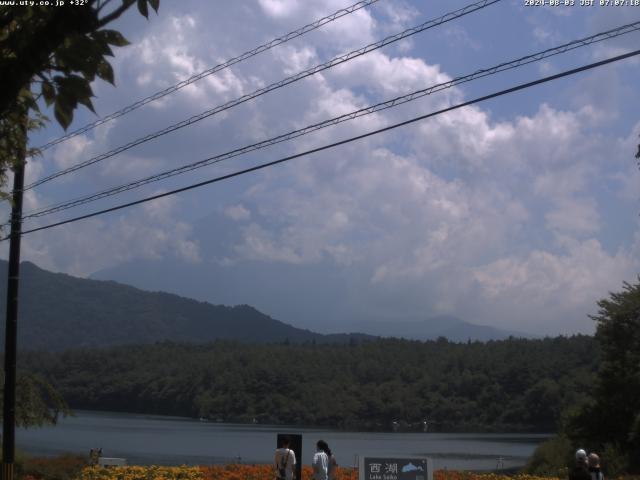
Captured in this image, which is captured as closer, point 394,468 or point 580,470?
point 580,470

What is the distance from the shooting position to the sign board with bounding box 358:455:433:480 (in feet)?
49.6

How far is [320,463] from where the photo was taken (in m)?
15.7

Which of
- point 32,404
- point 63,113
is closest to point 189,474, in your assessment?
point 32,404

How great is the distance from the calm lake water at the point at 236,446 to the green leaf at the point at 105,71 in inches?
1232

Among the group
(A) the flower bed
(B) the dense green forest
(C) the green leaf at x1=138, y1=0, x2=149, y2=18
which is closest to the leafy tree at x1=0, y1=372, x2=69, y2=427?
(A) the flower bed

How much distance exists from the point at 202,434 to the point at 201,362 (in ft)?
136

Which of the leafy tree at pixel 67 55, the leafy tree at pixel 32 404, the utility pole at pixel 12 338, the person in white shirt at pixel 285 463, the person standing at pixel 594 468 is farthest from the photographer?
the leafy tree at pixel 32 404

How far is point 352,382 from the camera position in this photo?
322ft

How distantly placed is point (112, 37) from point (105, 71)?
19cm

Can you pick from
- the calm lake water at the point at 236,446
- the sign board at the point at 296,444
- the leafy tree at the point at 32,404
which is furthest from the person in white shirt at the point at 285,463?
the calm lake water at the point at 236,446

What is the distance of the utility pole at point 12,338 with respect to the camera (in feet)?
62.2

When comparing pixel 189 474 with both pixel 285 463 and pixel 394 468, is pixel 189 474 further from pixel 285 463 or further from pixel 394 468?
pixel 394 468

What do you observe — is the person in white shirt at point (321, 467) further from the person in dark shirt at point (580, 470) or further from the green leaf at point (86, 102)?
the green leaf at point (86, 102)

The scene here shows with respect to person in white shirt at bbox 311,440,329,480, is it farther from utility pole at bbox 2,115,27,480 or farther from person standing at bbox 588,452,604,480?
utility pole at bbox 2,115,27,480
